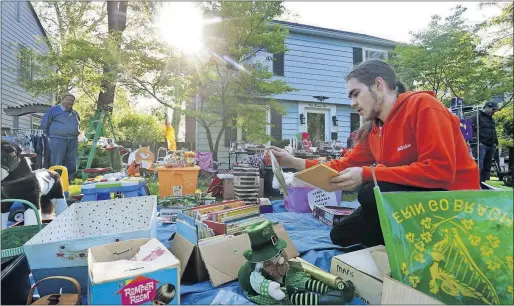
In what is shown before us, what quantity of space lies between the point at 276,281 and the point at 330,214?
5.23ft

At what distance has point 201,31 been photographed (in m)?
6.55

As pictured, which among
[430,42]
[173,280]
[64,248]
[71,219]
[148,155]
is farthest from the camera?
[430,42]

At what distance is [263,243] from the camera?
1281mm

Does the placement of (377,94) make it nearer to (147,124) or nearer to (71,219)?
(71,219)

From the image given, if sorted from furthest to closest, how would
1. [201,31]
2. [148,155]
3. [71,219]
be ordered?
[201,31] → [148,155] → [71,219]

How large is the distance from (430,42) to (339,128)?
3335 millimetres

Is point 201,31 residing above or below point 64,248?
above

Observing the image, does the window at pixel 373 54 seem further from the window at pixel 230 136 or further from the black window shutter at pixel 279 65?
the window at pixel 230 136

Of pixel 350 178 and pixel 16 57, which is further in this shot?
pixel 16 57

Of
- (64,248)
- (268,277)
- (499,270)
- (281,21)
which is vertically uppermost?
(281,21)

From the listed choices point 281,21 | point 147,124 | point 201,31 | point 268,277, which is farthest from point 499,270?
point 147,124

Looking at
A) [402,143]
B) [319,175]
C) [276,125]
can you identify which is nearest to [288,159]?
[319,175]

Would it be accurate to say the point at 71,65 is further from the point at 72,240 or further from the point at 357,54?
the point at 357,54

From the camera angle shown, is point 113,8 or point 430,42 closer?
point 430,42
